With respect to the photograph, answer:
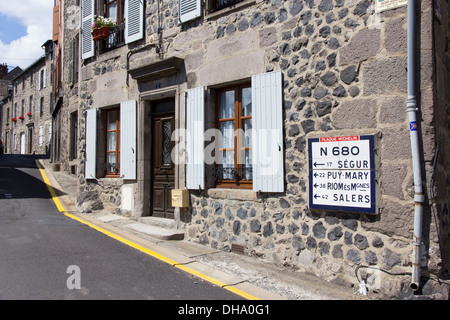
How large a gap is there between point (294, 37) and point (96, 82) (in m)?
5.51

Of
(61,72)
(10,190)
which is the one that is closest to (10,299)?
(10,190)

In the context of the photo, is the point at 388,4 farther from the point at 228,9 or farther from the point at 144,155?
the point at 144,155

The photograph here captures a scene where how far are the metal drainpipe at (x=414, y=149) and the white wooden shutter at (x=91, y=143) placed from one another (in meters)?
7.01

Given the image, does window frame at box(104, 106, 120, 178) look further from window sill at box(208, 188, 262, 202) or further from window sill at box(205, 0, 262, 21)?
window sill at box(205, 0, 262, 21)

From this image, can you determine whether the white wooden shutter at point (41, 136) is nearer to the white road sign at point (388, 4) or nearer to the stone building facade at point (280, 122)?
the stone building facade at point (280, 122)

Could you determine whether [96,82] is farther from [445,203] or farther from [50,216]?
[445,203]

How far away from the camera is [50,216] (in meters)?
7.88

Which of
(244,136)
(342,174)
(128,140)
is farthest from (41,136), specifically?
(342,174)

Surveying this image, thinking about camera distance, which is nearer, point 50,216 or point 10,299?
point 10,299

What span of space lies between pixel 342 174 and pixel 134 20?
567 centimetres

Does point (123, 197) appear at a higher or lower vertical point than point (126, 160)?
lower

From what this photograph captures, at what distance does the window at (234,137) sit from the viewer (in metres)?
6.05

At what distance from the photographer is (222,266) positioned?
17.3ft

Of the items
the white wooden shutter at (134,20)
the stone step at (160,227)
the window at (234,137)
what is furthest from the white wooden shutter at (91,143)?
the window at (234,137)
